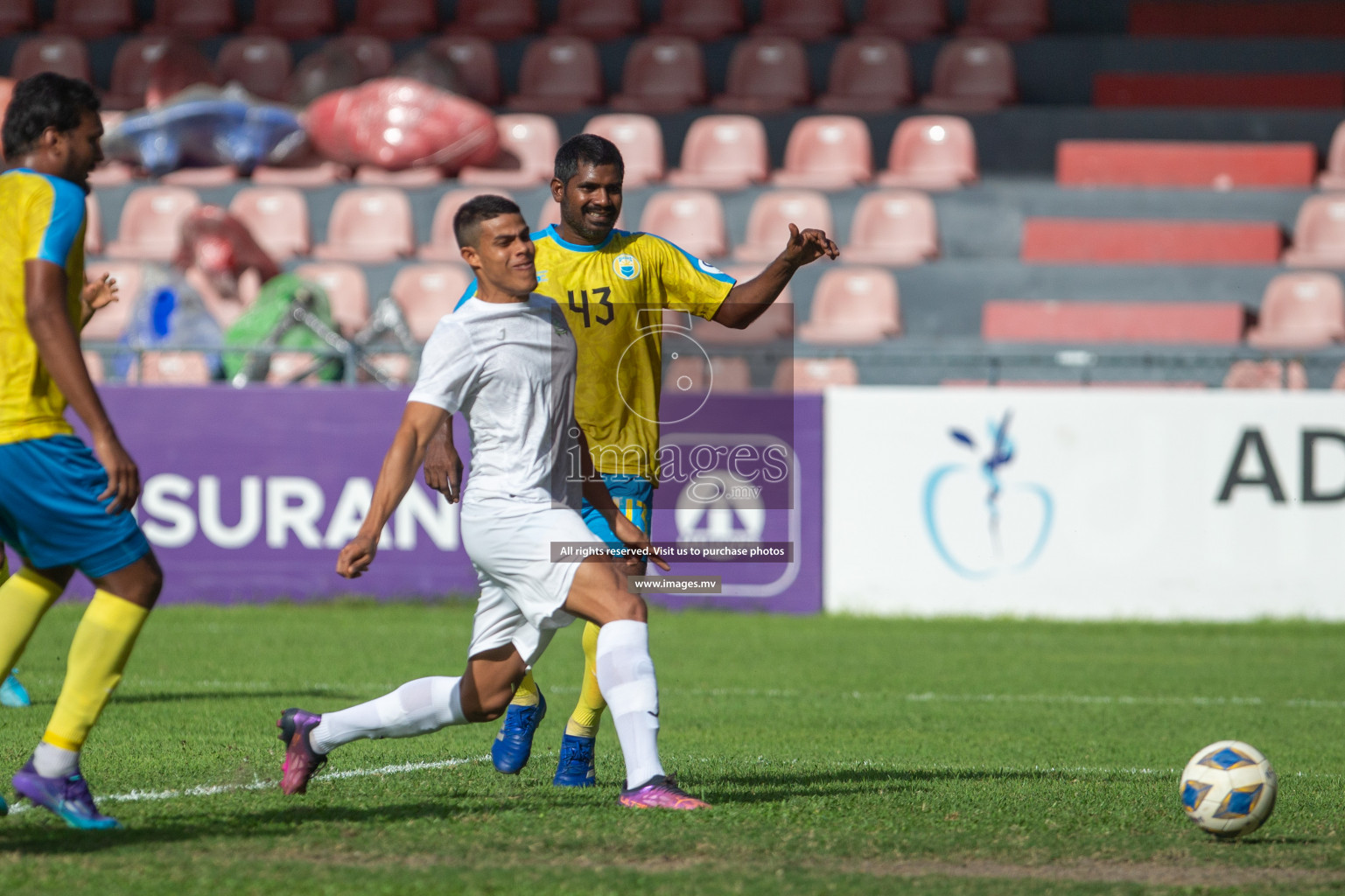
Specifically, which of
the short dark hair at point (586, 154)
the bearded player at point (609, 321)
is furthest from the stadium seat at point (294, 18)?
the short dark hair at point (586, 154)

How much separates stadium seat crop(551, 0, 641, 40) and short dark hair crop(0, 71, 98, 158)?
18.3m

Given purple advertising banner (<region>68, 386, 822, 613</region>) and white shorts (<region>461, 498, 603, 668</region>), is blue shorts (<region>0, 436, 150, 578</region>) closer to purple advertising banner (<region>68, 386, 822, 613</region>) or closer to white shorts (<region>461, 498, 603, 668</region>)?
white shorts (<region>461, 498, 603, 668</region>)

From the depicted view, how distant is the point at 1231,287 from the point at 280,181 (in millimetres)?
11072

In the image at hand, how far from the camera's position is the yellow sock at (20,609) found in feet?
16.2

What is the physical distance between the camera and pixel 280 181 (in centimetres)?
2011

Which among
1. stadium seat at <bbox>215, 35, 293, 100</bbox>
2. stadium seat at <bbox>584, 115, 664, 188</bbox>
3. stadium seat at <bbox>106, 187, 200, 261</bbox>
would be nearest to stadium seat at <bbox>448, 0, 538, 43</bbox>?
stadium seat at <bbox>215, 35, 293, 100</bbox>

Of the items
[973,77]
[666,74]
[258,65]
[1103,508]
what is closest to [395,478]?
[1103,508]

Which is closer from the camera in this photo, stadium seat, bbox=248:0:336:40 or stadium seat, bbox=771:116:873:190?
stadium seat, bbox=771:116:873:190

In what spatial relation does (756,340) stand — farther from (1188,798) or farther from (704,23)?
(1188,798)

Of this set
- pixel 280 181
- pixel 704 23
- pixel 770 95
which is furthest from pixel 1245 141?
pixel 280 181

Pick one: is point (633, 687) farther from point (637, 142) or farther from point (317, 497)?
point (637, 142)

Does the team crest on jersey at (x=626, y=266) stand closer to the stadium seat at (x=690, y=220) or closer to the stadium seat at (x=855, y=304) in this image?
the stadium seat at (x=855, y=304)

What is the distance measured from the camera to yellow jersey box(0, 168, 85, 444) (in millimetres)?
4676

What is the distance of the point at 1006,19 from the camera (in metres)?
21.8
